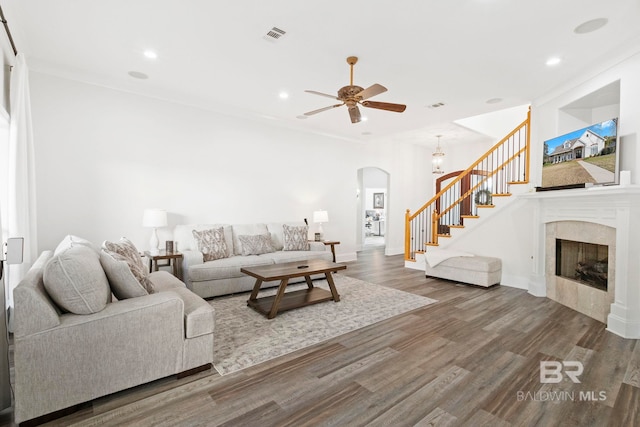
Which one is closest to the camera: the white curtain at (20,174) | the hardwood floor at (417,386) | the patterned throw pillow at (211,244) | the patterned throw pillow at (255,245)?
the hardwood floor at (417,386)

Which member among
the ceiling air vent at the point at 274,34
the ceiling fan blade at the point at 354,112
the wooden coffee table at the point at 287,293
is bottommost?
the wooden coffee table at the point at 287,293

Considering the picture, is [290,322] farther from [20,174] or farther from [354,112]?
[20,174]

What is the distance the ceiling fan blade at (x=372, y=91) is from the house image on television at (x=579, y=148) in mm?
2528

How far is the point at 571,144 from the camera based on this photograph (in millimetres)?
3881

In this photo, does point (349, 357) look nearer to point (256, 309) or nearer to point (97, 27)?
point (256, 309)

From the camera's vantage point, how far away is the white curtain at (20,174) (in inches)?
122

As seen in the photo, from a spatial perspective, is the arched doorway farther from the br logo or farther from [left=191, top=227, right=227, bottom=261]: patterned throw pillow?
the br logo

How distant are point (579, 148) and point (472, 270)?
2.24m

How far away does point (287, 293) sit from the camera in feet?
→ 14.3

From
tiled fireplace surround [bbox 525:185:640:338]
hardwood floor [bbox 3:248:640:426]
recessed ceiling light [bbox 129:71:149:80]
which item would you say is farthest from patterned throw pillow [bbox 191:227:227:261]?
tiled fireplace surround [bbox 525:185:640:338]

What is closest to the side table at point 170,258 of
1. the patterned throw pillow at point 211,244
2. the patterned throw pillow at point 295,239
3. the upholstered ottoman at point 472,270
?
the patterned throw pillow at point 211,244

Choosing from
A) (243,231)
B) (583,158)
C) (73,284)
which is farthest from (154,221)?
(583,158)

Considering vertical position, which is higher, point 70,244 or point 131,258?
point 70,244

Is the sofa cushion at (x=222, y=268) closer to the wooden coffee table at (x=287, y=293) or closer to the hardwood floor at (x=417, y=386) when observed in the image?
the wooden coffee table at (x=287, y=293)
